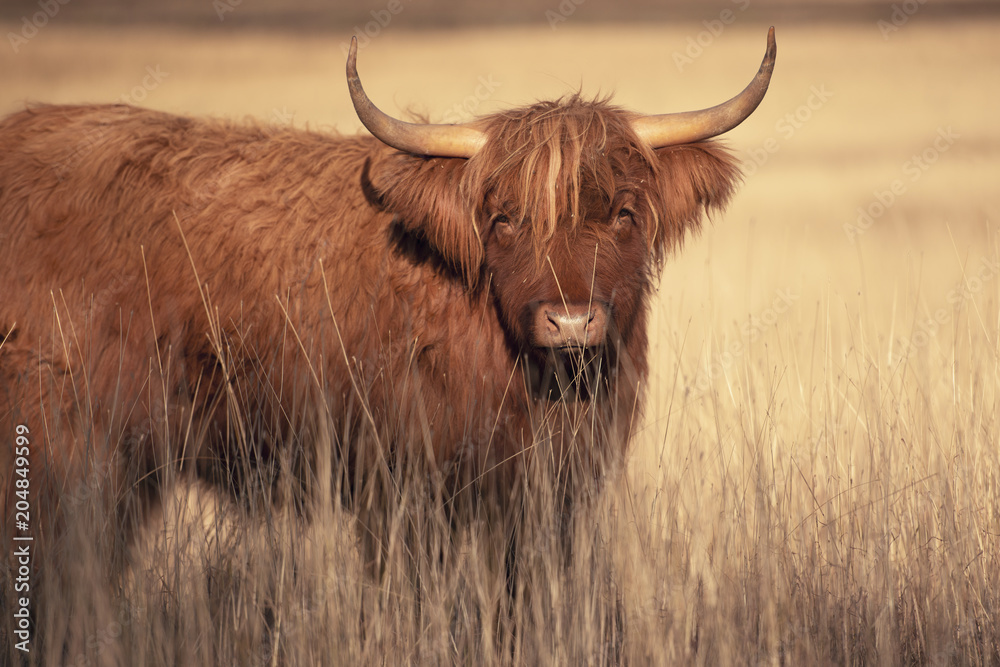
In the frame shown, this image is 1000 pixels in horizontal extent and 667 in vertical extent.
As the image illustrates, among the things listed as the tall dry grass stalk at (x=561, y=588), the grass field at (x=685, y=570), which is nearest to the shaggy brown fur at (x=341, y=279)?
the grass field at (x=685, y=570)

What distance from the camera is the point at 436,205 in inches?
140

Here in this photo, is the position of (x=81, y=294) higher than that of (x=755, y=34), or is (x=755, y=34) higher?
(x=755, y=34)

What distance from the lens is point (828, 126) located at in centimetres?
2420

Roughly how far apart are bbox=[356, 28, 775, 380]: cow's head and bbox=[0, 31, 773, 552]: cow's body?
1 cm

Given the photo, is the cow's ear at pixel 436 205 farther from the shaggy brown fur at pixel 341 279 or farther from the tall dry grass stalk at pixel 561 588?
the tall dry grass stalk at pixel 561 588

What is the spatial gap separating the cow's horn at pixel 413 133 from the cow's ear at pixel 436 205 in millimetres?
68

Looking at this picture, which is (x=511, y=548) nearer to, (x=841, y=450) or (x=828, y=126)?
(x=841, y=450)

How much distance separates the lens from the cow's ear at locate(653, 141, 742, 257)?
3.78m

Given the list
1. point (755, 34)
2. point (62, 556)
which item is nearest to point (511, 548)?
point (62, 556)

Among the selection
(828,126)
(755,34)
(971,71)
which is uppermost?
(755,34)

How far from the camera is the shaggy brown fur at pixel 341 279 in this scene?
3.45m

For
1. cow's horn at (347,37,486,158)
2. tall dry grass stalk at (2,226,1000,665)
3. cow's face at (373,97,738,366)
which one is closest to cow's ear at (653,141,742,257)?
cow's face at (373,97,738,366)

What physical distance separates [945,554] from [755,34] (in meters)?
30.9

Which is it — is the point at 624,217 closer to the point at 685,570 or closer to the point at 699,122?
the point at 699,122
